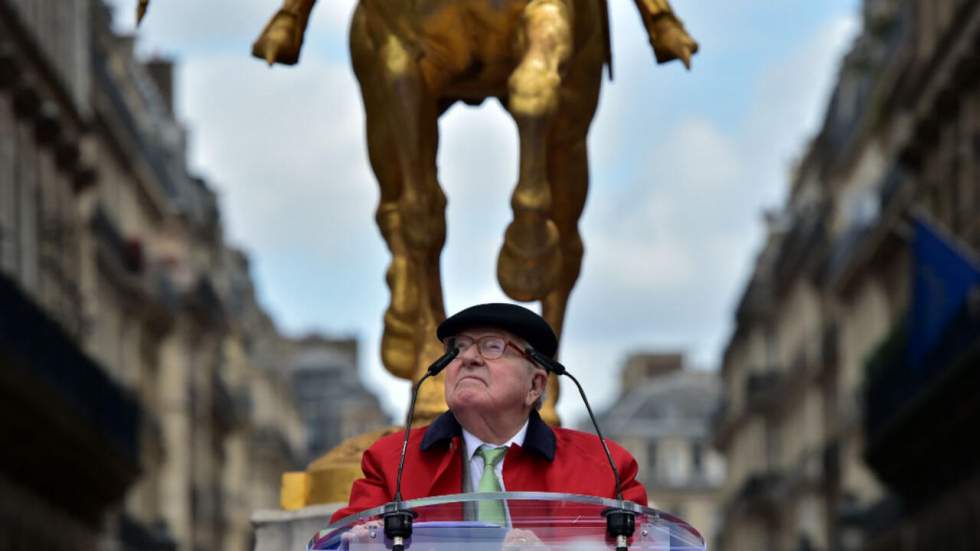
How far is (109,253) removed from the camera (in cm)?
5712

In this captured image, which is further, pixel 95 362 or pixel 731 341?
pixel 731 341

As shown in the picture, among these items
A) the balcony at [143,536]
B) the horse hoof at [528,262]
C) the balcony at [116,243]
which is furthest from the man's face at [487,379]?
the balcony at [143,536]

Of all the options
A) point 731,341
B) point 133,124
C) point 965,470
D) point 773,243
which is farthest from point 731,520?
point 965,470

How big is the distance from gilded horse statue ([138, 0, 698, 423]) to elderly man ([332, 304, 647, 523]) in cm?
285

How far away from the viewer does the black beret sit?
696 cm

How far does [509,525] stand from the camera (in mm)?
6273

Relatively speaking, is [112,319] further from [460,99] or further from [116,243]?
[460,99]

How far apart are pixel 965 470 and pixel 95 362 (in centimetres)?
1465

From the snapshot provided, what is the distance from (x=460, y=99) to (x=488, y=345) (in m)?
3.99

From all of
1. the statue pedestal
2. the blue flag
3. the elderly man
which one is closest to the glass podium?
the elderly man

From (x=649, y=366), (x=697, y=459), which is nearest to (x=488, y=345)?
(x=697, y=459)

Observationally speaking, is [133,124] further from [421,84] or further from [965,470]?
[421,84]

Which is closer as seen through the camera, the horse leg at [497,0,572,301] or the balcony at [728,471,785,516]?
the horse leg at [497,0,572,301]

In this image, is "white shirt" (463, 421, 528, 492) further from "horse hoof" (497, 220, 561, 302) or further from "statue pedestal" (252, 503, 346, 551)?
"horse hoof" (497, 220, 561, 302)
